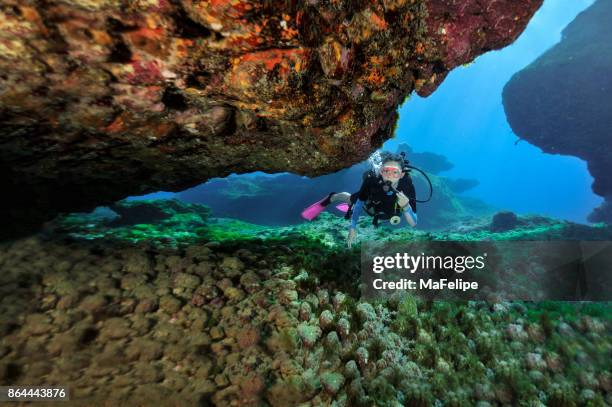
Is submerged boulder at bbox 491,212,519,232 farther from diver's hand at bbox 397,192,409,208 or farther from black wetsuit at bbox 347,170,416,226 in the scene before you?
diver's hand at bbox 397,192,409,208

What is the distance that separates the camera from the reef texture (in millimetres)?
17000

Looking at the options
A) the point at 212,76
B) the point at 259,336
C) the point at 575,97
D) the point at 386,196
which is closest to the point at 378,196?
the point at 386,196

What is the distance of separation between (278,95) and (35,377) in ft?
11.5

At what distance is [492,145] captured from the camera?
135375 millimetres

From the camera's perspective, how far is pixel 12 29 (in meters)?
2.06

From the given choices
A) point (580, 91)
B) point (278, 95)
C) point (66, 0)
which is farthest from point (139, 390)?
point (580, 91)

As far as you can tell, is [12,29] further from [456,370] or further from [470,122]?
[470,122]

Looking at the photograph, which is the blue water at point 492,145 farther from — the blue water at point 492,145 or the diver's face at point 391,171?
the diver's face at point 391,171

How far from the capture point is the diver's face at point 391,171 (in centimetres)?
621

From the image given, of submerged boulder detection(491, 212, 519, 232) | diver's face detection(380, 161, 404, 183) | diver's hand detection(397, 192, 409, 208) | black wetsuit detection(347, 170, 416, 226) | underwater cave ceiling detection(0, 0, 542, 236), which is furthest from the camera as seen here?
submerged boulder detection(491, 212, 519, 232)

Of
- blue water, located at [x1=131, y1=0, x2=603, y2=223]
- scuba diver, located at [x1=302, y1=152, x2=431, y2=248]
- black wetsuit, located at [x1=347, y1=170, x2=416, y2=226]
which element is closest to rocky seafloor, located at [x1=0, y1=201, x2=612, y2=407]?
scuba diver, located at [x1=302, y1=152, x2=431, y2=248]

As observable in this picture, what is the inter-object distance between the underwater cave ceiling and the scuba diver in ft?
6.30

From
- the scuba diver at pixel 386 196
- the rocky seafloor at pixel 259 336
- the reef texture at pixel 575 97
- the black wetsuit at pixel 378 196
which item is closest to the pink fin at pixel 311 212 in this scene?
the scuba diver at pixel 386 196

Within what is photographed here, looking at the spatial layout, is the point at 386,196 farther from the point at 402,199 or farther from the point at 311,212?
the point at 311,212
